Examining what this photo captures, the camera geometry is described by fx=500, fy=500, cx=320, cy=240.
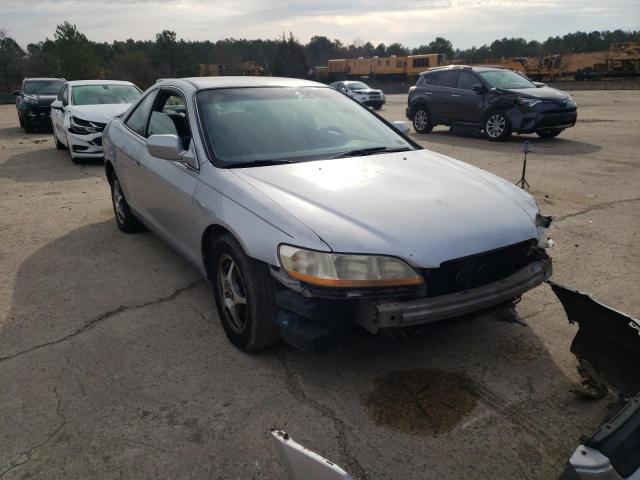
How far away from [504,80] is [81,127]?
369 inches

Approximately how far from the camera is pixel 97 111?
373 inches

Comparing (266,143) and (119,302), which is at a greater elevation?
(266,143)

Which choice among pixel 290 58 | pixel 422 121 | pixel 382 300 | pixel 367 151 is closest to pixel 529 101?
pixel 422 121

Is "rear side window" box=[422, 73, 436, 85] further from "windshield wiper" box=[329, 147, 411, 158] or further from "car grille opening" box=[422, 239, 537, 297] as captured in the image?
"car grille opening" box=[422, 239, 537, 297]

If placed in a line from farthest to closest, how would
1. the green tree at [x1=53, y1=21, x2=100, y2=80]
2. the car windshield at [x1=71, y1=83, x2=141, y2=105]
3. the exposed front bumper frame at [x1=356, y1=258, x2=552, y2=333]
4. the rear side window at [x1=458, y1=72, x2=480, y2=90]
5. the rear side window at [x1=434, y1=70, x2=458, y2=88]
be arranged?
1. the green tree at [x1=53, y1=21, x2=100, y2=80]
2. the rear side window at [x1=434, y1=70, x2=458, y2=88]
3. the rear side window at [x1=458, y1=72, x2=480, y2=90]
4. the car windshield at [x1=71, y1=83, x2=141, y2=105]
5. the exposed front bumper frame at [x1=356, y1=258, x2=552, y2=333]

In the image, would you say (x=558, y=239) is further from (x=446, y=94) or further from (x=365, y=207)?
(x=446, y=94)

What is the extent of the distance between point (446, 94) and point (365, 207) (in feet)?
36.5

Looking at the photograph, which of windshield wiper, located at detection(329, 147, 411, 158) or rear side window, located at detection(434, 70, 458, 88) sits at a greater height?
rear side window, located at detection(434, 70, 458, 88)

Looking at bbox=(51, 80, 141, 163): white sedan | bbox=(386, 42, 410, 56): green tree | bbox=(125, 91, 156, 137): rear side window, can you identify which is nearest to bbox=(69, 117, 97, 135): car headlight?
bbox=(51, 80, 141, 163): white sedan

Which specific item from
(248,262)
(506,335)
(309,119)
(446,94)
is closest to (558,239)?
(506,335)

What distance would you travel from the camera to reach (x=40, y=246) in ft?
16.5

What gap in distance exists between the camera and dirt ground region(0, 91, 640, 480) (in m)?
2.23

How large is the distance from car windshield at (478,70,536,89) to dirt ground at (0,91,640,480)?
8.00 metres

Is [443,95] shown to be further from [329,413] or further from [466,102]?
[329,413]
